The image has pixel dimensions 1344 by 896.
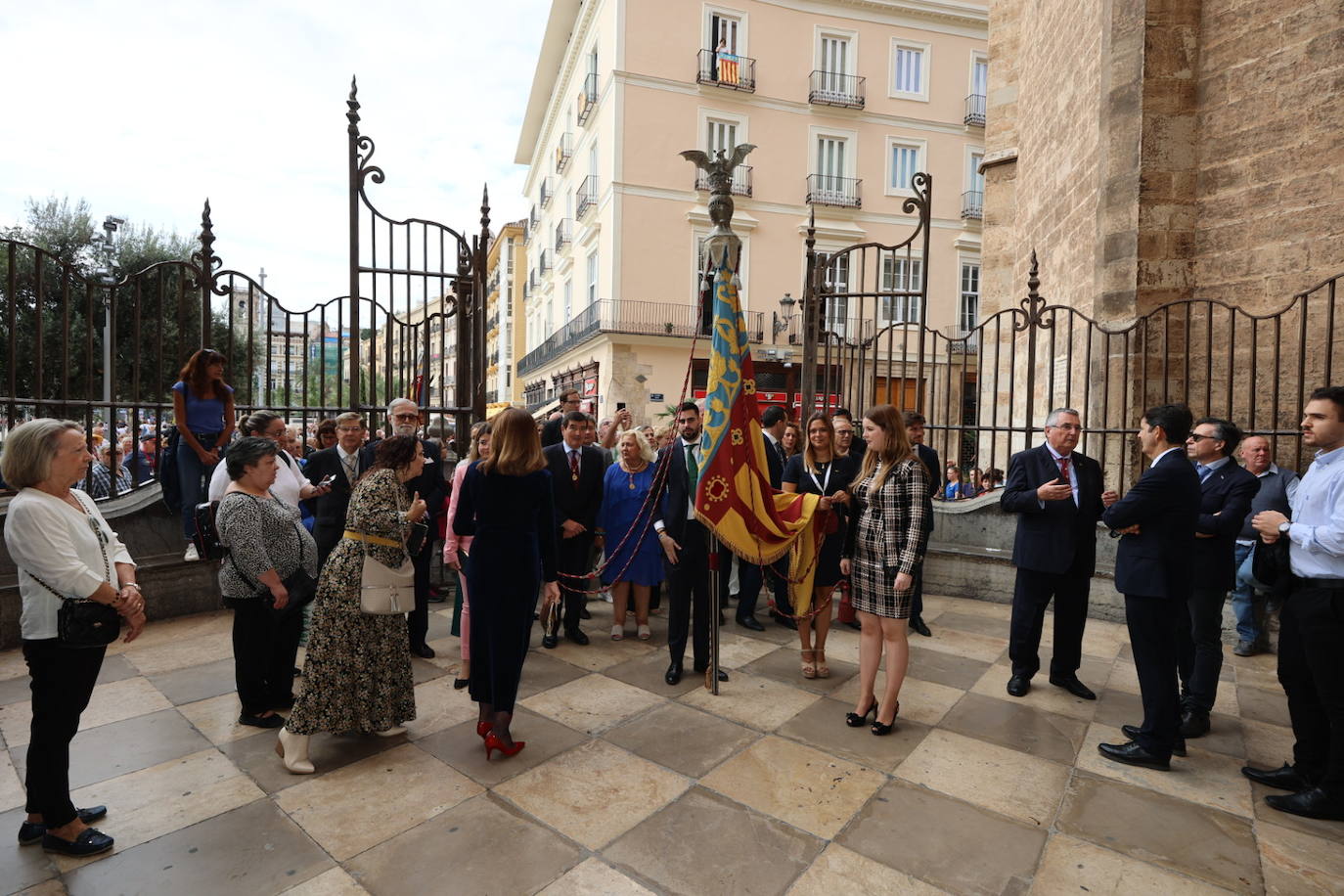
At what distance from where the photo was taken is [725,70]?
2277cm

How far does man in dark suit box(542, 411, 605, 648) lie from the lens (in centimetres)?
547

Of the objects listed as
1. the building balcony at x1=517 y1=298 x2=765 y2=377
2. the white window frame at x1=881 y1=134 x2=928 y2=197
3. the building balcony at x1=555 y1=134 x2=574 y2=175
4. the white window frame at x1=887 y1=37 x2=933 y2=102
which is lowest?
the building balcony at x1=517 y1=298 x2=765 y2=377

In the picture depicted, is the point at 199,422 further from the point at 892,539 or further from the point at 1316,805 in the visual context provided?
the point at 1316,805

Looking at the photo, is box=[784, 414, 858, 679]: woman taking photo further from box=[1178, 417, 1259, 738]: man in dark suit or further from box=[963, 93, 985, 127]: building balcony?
box=[963, 93, 985, 127]: building balcony

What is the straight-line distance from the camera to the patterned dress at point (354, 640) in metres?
3.44

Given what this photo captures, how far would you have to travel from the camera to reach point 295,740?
3373 millimetres

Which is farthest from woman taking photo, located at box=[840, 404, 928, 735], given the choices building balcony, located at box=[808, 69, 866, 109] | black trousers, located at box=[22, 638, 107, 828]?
building balcony, located at box=[808, 69, 866, 109]

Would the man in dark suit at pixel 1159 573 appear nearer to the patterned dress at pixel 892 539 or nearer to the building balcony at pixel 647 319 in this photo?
the patterned dress at pixel 892 539

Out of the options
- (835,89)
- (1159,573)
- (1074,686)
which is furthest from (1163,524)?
(835,89)

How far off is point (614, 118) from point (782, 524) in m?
20.5

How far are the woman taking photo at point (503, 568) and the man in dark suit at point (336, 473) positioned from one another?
163cm

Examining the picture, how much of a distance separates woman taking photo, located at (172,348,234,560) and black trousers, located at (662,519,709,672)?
3514 millimetres

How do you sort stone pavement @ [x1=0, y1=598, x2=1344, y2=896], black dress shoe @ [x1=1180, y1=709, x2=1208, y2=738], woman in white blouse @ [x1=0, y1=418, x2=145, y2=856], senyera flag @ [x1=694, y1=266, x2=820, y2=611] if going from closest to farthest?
woman in white blouse @ [x1=0, y1=418, x2=145, y2=856], stone pavement @ [x1=0, y1=598, x2=1344, y2=896], black dress shoe @ [x1=1180, y1=709, x2=1208, y2=738], senyera flag @ [x1=694, y1=266, x2=820, y2=611]

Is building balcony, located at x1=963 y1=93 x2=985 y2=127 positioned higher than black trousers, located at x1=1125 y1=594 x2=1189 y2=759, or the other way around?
building balcony, located at x1=963 y1=93 x2=985 y2=127
